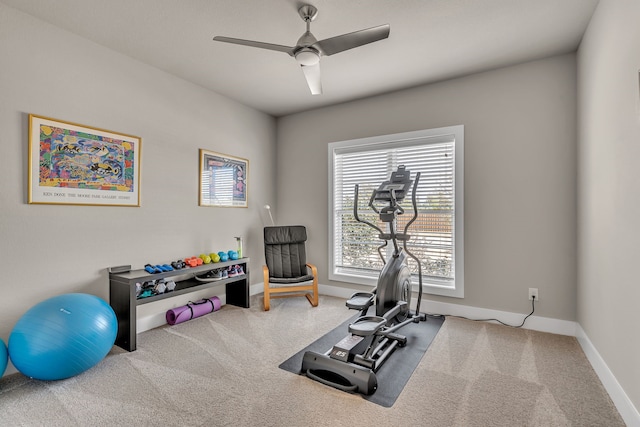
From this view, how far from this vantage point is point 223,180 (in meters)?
3.95

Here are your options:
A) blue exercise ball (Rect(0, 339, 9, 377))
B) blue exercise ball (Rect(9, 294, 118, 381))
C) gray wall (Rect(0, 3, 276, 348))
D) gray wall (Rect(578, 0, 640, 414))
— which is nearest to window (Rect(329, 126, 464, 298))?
gray wall (Rect(578, 0, 640, 414))

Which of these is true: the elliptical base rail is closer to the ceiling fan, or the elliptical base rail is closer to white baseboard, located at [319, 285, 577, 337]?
white baseboard, located at [319, 285, 577, 337]

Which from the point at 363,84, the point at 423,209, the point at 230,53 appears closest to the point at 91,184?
the point at 230,53

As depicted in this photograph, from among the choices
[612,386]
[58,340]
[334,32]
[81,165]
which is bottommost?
[612,386]

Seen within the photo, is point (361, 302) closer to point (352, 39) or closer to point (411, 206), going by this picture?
point (411, 206)

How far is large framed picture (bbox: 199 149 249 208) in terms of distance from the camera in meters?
3.71

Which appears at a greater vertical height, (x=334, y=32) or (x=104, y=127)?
(x=334, y=32)

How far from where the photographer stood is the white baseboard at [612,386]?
5.32ft

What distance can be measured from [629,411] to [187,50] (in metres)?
4.09

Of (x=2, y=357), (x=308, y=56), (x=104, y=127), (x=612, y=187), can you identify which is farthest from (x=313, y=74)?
(x=2, y=357)

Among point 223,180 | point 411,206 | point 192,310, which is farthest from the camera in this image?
point 223,180

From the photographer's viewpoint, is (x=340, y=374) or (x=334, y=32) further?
(x=334, y=32)

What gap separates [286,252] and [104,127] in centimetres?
243

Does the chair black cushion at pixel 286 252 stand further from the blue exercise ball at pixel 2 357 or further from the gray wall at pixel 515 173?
the blue exercise ball at pixel 2 357
